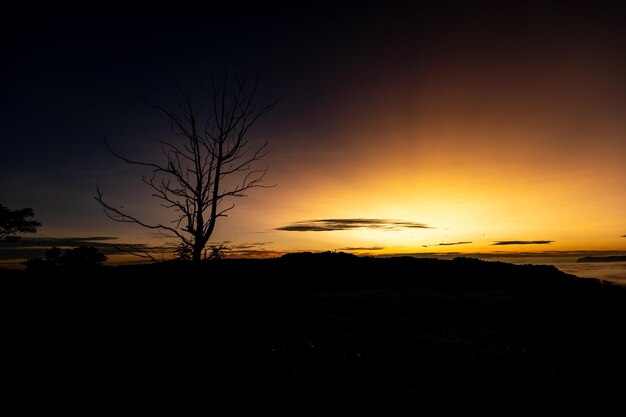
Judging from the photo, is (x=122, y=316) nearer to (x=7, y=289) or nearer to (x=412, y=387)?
(x=7, y=289)

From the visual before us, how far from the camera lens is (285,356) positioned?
10047mm

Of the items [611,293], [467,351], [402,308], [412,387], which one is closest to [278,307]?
[402,308]

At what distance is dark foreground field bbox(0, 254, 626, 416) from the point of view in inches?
298

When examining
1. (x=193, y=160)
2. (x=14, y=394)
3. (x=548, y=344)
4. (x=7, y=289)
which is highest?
(x=193, y=160)

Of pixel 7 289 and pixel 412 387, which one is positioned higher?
pixel 7 289

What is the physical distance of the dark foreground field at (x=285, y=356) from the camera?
24.8ft

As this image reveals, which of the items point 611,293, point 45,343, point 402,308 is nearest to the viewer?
point 45,343

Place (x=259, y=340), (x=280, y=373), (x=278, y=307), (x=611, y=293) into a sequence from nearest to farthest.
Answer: (x=280, y=373) → (x=259, y=340) → (x=278, y=307) → (x=611, y=293)

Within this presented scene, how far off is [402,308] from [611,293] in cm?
3280

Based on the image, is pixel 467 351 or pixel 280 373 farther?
pixel 467 351

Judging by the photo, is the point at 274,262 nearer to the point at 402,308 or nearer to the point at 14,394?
the point at 402,308

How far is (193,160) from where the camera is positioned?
1168 centimetres

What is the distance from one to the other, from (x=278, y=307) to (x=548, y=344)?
12.2 metres

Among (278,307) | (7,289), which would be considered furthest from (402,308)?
(7,289)
